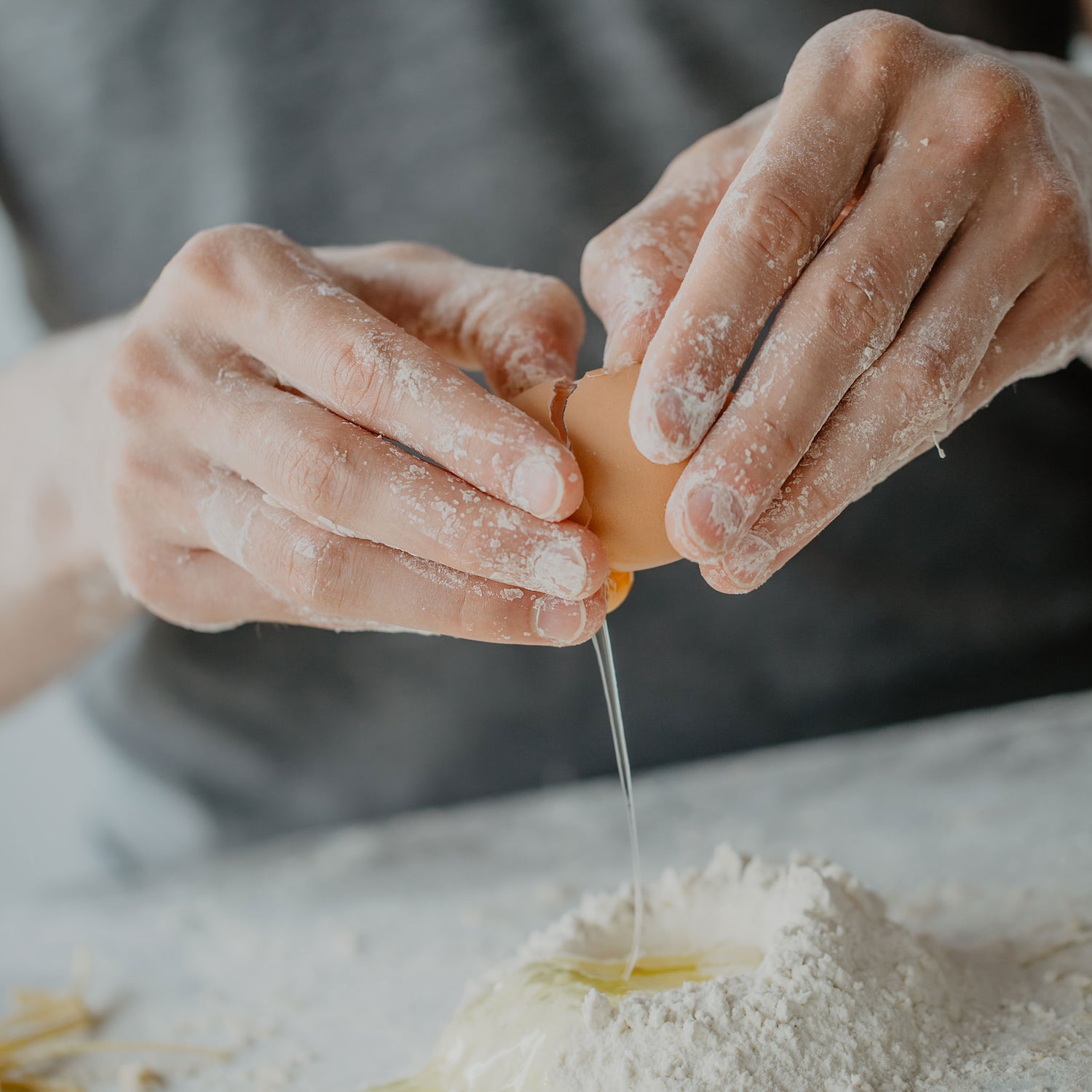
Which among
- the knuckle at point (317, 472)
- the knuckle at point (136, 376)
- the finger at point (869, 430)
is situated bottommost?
the finger at point (869, 430)

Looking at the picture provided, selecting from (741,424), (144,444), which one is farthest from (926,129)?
(144,444)

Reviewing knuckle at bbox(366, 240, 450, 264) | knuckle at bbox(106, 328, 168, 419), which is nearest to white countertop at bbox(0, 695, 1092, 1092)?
knuckle at bbox(106, 328, 168, 419)

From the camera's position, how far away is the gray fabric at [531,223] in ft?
5.18

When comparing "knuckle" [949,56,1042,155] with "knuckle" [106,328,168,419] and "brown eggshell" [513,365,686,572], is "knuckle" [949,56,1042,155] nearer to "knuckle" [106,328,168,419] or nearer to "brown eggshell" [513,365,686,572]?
"brown eggshell" [513,365,686,572]

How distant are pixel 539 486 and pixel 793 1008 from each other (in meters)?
0.46

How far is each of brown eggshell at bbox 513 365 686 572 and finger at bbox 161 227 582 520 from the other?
0.05 m

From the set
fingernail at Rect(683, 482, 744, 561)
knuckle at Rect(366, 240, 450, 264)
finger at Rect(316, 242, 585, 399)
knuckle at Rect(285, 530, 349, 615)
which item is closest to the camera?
fingernail at Rect(683, 482, 744, 561)

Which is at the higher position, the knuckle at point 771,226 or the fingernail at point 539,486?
the knuckle at point 771,226

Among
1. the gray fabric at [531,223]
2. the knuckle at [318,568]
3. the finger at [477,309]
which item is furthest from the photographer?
the gray fabric at [531,223]

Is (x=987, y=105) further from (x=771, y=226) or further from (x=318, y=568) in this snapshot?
(x=318, y=568)

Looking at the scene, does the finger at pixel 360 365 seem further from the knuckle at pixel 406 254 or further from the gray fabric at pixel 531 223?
the gray fabric at pixel 531 223

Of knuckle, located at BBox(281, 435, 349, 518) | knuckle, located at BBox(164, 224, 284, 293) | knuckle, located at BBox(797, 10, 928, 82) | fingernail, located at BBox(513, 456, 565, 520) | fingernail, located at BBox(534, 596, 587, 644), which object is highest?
knuckle, located at BBox(164, 224, 284, 293)

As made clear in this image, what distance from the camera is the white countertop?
1.19 m

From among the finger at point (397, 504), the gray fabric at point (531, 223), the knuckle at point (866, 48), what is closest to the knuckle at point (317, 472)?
the finger at point (397, 504)
